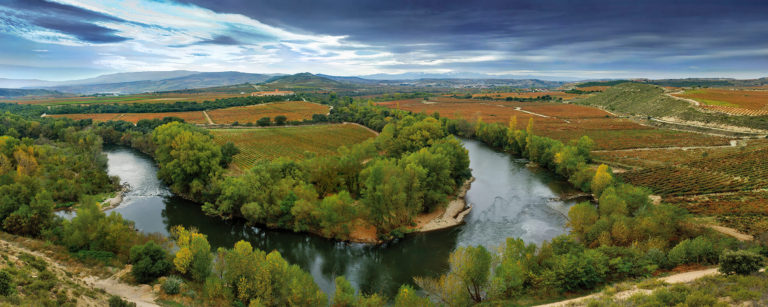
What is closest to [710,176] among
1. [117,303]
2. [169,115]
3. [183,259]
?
[183,259]

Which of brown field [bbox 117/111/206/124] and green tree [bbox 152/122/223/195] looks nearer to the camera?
green tree [bbox 152/122/223/195]

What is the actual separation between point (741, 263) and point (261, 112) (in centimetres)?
11788

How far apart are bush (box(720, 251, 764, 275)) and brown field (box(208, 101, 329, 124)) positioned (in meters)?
101

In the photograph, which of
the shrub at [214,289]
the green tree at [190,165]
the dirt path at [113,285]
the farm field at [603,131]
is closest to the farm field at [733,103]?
the farm field at [603,131]

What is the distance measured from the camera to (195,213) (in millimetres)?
44594

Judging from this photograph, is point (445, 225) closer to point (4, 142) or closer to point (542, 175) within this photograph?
point (542, 175)

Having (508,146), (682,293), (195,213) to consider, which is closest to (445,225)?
(682,293)

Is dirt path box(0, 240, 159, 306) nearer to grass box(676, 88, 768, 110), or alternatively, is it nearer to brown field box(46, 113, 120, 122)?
brown field box(46, 113, 120, 122)

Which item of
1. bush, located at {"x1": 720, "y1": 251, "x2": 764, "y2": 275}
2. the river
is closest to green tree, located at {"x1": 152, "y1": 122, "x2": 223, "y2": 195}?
the river

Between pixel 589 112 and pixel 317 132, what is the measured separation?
114 m

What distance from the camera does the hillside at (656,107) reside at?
90188 millimetres

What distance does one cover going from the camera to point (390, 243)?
36625 mm

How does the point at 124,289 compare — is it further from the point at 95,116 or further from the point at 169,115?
the point at 95,116

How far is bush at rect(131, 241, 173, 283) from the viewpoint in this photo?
25.9 m
